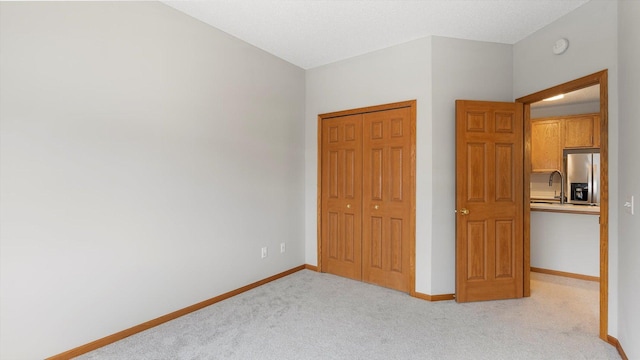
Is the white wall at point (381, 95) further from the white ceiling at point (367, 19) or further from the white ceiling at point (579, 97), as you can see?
the white ceiling at point (579, 97)

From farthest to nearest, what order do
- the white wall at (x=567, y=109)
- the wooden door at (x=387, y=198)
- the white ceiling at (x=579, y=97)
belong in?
the white wall at (x=567, y=109) < the white ceiling at (x=579, y=97) < the wooden door at (x=387, y=198)

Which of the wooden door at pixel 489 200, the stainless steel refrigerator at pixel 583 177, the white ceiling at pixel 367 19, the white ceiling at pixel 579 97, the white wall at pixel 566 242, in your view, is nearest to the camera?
the white ceiling at pixel 367 19

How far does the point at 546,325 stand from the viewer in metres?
2.48

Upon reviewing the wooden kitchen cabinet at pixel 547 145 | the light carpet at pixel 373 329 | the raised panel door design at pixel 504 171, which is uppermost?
the wooden kitchen cabinet at pixel 547 145

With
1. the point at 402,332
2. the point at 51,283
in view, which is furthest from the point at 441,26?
the point at 51,283

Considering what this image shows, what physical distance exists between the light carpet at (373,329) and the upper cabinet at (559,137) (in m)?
2.21

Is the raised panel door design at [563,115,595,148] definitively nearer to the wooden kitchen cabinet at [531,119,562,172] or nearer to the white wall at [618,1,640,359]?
the wooden kitchen cabinet at [531,119,562,172]

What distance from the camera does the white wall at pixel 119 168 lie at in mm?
1812

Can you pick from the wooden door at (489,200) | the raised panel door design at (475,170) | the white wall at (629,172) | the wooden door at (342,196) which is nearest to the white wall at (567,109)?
the wooden door at (489,200)

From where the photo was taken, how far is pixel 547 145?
15.4ft

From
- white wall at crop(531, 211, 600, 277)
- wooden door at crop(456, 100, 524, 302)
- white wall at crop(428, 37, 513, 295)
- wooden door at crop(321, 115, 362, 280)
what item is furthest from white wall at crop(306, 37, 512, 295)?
white wall at crop(531, 211, 600, 277)

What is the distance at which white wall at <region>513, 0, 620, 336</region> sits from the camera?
2178 mm

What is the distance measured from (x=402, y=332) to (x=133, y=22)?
332cm

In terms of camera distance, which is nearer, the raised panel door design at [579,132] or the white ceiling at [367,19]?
the white ceiling at [367,19]
